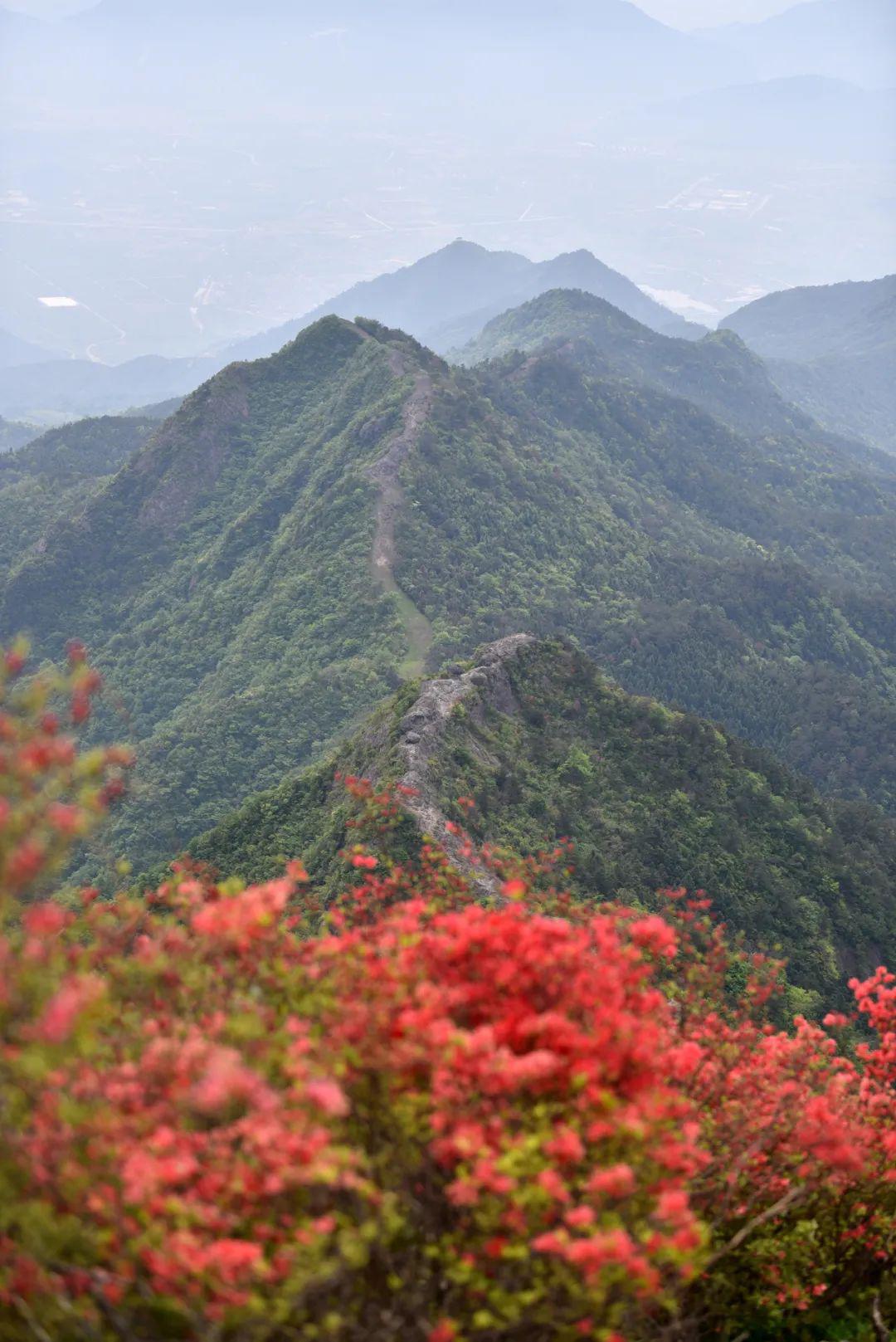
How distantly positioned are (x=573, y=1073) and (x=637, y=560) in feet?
252

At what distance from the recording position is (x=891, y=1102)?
591 inches

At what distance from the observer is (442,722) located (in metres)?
35.0

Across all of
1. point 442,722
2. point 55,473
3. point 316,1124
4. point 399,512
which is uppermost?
point 55,473

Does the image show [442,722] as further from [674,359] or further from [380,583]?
[674,359]

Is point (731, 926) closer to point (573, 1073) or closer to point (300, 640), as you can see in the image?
point (573, 1073)

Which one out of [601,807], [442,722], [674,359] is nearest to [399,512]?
[442,722]

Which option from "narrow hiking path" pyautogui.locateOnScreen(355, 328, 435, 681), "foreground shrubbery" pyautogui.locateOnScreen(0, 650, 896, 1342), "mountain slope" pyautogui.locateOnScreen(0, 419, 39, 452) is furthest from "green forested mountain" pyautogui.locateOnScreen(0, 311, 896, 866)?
"mountain slope" pyautogui.locateOnScreen(0, 419, 39, 452)

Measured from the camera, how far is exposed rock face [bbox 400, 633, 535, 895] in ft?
96.0

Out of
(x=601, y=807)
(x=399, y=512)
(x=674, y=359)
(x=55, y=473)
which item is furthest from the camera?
(x=674, y=359)

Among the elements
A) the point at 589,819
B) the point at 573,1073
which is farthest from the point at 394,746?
the point at 573,1073

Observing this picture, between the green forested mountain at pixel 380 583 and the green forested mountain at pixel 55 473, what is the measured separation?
6092 mm

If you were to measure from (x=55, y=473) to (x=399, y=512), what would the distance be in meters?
50.1

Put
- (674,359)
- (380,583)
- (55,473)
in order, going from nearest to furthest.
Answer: (380,583) → (55,473) → (674,359)

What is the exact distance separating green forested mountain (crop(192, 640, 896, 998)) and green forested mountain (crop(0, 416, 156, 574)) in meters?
59.0
